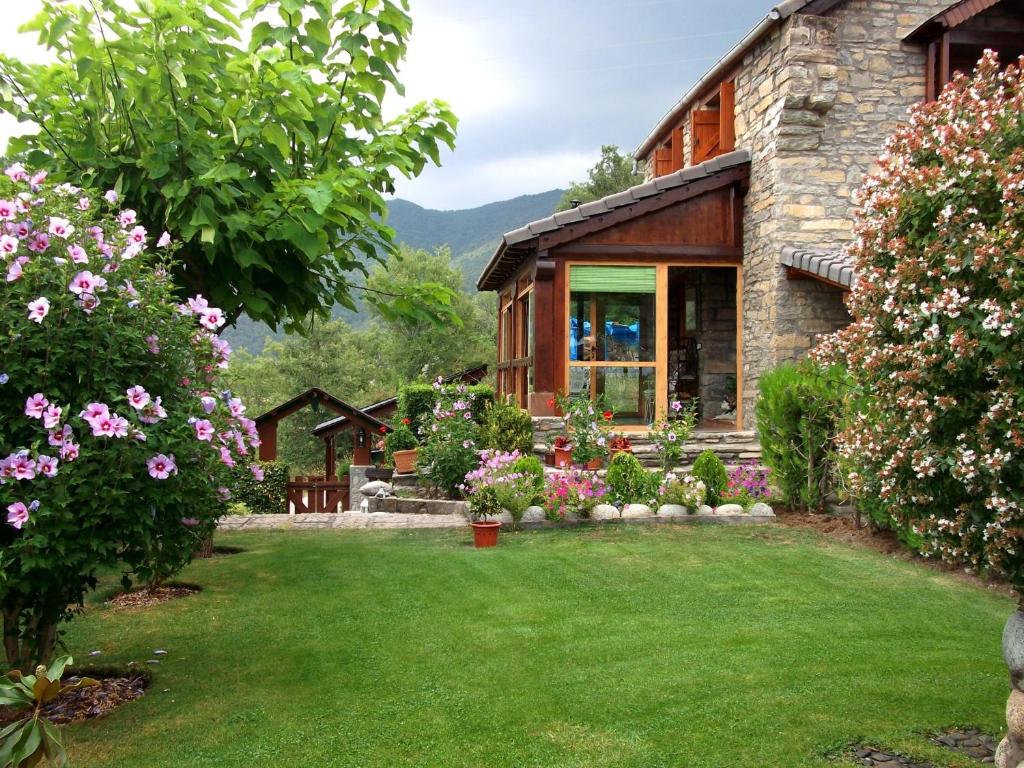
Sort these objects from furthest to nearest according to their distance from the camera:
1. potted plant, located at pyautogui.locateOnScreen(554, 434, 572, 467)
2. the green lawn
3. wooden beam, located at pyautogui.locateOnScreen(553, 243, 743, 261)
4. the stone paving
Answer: wooden beam, located at pyautogui.locateOnScreen(553, 243, 743, 261), potted plant, located at pyautogui.locateOnScreen(554, 434, 572, 467), the stone paving, the green lawn

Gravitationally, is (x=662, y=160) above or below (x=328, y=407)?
above

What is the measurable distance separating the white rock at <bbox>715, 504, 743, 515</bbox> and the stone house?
2.95 m

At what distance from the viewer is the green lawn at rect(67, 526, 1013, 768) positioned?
3.35 meters

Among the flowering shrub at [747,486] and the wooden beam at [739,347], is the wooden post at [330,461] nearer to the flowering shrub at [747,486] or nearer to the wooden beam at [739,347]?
the wooden beam at [739,347]

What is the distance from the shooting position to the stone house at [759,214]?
10633 millimetres

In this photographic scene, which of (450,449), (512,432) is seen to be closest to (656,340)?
(512,432)

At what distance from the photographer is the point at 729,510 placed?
8562mm

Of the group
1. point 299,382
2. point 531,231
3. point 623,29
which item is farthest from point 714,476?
point 299,382

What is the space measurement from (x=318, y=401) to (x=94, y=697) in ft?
50.7

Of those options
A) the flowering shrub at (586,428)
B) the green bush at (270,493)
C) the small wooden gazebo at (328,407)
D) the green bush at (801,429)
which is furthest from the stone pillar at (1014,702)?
the small wooden gazebo at (328,407)

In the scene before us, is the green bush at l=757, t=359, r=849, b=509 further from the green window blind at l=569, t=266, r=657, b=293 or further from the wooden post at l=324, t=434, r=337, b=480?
the wooden post at l=324, t=434, r=337, b=480

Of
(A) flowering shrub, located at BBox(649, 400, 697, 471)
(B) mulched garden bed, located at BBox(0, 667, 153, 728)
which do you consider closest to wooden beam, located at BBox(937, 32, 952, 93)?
(A) flowering shrub, located at BBox(649, 400, 697, 471)

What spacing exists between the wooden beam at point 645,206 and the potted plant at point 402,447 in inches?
181

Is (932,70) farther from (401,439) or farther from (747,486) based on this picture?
(401,439)
